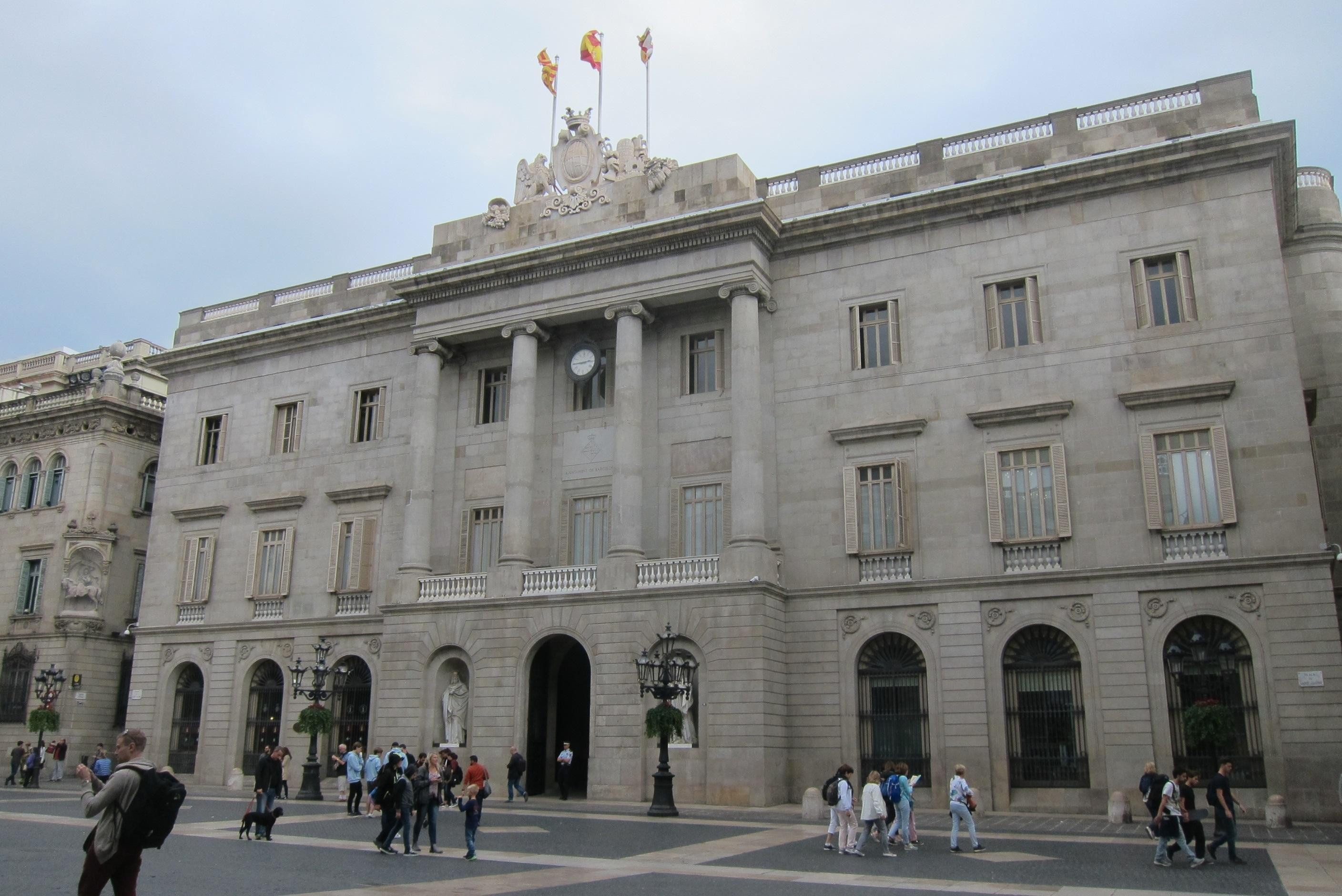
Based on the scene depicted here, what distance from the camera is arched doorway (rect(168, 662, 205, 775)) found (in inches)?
1566

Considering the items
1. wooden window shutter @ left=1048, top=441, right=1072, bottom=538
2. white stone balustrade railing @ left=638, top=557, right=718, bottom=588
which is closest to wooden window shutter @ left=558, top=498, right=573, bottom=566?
white stone balustrade railing @ left=638, top=557, right=718, bottom=588

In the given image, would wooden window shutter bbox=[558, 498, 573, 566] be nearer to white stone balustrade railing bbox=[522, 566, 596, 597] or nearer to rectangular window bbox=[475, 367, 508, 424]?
white stone balustrade railing bbox=[522, 566, 596, 597]

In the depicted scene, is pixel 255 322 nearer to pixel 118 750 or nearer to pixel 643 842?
pixel 643 842

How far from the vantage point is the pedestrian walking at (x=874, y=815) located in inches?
751

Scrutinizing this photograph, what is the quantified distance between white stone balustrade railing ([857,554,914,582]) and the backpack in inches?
914

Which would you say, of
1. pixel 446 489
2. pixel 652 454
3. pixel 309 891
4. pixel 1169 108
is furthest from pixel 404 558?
pixel 1169 108

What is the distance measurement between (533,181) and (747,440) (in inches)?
482

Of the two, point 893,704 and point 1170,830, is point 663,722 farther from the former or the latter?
point 1170,830

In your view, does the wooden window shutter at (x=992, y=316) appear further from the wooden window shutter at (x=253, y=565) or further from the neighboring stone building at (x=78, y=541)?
the neighboring stone building at (x=78, y=541)

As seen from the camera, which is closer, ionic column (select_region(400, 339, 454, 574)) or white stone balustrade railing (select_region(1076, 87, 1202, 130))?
white stone balustrade railing (select_region(1076, 87, 1202, 130))

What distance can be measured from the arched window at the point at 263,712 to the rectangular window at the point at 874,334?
72.6 ft

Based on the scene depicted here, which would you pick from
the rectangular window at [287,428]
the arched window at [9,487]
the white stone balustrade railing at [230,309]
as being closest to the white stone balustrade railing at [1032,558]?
the rectangular window at [287,428]

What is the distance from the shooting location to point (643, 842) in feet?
67.1

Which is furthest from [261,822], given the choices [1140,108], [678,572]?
[1140,108]
